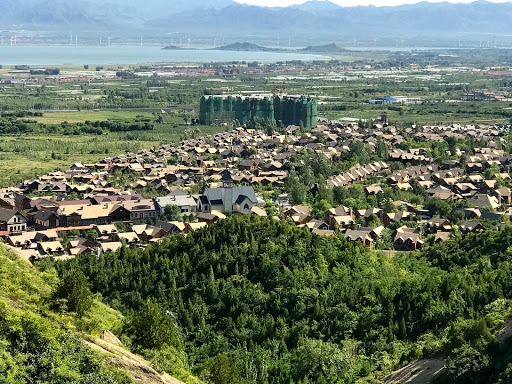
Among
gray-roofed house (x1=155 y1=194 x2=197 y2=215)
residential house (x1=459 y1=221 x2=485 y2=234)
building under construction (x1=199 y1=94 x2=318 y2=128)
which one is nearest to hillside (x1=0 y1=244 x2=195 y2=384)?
residential house (x1=459 y1=221 x2=485 y2=234)

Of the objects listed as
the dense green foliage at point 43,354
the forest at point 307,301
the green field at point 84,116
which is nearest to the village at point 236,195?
the forest at point 307,301

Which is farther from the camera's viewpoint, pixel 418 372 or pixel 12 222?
pixel 12 222

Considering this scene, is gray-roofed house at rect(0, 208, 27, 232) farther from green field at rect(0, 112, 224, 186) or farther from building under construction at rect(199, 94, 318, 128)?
building under construction at rect(199, 94, 318, 128)

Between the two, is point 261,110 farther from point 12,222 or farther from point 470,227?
point 470,227

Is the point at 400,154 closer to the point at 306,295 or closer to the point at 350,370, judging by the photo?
the point at 306,295

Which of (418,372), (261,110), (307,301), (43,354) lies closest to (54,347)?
(43,354)

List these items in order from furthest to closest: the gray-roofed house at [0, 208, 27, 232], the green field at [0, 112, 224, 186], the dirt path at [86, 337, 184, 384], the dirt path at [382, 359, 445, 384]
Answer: the green field at [0, 112, 224, 186], the gray-roofed house at [0, 208, 27, 232], the dirt path at [382, 359, 445, 384], the dirt path at [86, 337, 184, 384]
